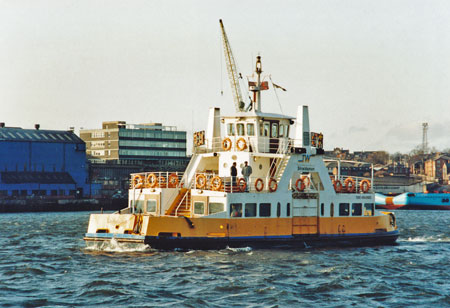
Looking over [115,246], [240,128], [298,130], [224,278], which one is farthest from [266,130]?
[224,278]

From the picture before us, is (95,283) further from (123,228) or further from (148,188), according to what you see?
(148,188)

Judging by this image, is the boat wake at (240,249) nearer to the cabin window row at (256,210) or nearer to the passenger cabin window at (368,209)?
the cabin window row at (256,210)

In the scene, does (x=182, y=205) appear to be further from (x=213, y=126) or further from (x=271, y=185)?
(x=213, y=126)

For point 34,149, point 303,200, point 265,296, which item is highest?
point 34,149

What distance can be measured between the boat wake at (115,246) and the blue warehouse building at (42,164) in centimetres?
7937

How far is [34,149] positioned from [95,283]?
9448 centimetres

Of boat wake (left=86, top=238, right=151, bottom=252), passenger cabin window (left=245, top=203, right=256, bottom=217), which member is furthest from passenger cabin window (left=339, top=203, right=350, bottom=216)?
boat wake (left=86, top=238, right=151, bottom=252)

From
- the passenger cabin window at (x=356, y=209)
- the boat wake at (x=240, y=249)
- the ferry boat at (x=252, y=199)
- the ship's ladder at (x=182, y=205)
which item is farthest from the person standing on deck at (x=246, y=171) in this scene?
the passenger cabin window at (x=356, y=209)

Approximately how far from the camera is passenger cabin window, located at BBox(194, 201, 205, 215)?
3381cm

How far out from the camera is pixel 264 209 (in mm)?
34156

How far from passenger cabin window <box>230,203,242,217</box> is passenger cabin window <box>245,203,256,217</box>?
375 mm

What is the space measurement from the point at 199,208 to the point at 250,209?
256cm

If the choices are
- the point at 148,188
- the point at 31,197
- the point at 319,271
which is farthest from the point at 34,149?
the point at 319,271

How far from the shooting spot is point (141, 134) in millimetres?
165500
